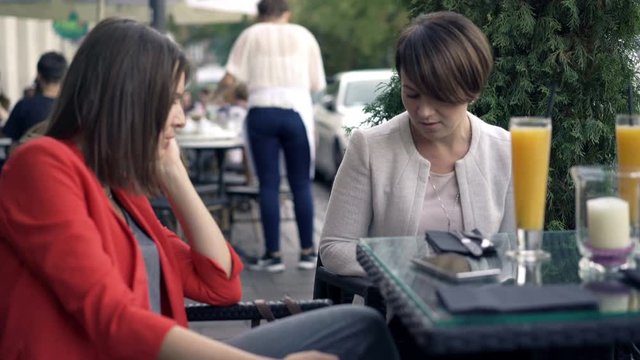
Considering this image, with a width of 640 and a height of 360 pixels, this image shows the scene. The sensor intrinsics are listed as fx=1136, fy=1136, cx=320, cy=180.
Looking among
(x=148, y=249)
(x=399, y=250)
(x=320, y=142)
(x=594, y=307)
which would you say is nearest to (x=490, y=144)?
(x=399, y=250)

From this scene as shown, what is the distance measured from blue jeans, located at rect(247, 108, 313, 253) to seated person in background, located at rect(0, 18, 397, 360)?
461 cm

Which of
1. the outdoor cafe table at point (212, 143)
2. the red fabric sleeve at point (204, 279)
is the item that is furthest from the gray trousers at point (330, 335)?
the outdoor cafe table at point (212, 143)

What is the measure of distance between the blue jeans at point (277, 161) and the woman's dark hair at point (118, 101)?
15.9 ft

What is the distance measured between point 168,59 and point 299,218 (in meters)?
5.16

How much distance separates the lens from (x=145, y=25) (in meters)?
2.50

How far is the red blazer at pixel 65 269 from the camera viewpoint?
2.21 meters

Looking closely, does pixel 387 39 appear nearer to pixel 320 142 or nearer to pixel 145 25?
pixel 320 142

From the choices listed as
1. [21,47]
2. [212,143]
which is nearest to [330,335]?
[212,143]

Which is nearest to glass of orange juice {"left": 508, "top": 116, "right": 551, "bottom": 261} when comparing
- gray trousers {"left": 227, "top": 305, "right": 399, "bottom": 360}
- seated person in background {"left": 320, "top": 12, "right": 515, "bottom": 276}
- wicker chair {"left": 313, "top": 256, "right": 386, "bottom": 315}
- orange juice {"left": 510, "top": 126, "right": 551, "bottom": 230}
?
orange juice {"left": 510, "top": 126, "right": 551, "bottom": 230}

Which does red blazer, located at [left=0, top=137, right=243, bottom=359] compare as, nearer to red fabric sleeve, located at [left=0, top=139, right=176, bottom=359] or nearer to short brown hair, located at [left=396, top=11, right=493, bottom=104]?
red fabric sleeve, located at [left=0, top=139, right=176, bottom=359]

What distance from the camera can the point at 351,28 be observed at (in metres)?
28.8

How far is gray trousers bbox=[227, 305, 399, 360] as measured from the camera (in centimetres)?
252

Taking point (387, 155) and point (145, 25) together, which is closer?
point (145, 25)

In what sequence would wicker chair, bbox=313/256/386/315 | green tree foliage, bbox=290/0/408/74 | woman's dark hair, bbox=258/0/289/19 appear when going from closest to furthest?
wicker chair, bbox=313/256/386/315
woman's dark hair, bbox=258/0/289/19
green tree foliage, bbox=290/0/408/74
